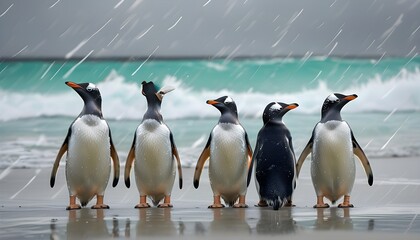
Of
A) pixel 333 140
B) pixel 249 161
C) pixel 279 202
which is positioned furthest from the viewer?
pixel 249 161

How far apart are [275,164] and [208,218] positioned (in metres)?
0.94

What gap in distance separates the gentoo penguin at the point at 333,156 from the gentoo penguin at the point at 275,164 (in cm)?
17

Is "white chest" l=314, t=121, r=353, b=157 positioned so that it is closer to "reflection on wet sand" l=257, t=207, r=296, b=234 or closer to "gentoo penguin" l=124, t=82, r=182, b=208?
"reflection on wet sand" l=257, t=207, r=296, b=234

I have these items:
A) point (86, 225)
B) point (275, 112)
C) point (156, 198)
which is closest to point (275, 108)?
point (275, 112)

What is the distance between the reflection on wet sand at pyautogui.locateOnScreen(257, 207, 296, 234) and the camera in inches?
120

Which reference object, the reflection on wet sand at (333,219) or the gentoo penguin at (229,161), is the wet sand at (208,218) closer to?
the reflection on wet sand at (333,219)

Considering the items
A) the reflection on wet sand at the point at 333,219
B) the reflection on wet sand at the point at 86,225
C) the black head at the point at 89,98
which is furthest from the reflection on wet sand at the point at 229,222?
the black head at the point at 89,98

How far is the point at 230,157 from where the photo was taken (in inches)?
185

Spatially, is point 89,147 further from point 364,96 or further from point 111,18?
point 364,96

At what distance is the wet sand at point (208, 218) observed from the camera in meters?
2.97

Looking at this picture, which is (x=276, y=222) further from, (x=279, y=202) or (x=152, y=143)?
(x=152, y=143)

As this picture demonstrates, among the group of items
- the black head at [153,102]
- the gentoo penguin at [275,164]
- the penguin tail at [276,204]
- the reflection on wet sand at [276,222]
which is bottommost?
the reflection on wet sand at [276,222]

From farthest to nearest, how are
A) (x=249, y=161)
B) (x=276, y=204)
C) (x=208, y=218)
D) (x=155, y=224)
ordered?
1. (x=249, y=161)
2. (x=276, y=204)
3. (x=208, y=218)
4. (x=155, y=224)

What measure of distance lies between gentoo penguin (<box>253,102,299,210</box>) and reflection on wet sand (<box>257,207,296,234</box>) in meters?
0.29
